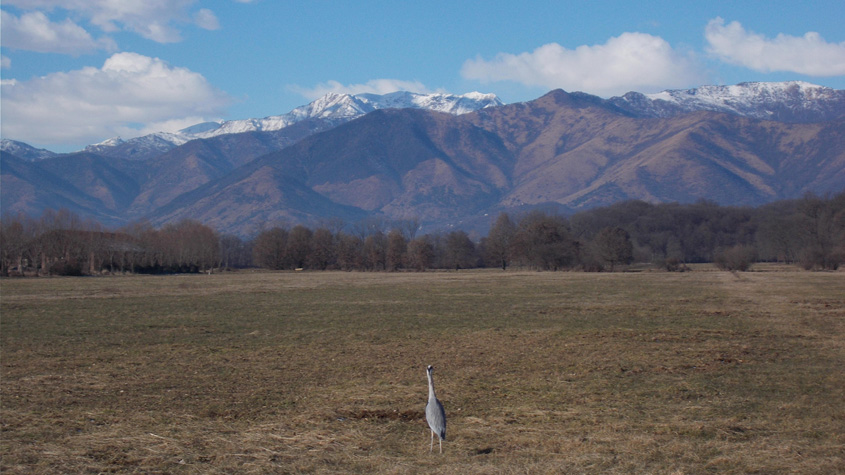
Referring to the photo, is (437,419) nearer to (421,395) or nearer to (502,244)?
(421,395)

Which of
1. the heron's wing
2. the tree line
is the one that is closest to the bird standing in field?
the heron's wing

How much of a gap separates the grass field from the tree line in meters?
63.6

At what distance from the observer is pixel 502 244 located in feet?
339

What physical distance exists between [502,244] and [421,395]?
91.6 metres

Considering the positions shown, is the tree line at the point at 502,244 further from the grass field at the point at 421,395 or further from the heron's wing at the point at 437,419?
the heron's wing at the point at 437,419

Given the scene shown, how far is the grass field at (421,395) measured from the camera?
896 cm

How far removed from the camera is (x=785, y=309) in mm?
29609

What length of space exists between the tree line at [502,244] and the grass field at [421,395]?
63.6 meters

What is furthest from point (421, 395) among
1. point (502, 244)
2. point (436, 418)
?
point (502, 244)

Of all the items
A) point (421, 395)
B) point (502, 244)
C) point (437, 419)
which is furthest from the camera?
point (502, 244)

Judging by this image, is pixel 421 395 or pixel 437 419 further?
pixel 421 395

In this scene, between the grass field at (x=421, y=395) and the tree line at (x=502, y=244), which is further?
the tree line at (x=502, y=244)

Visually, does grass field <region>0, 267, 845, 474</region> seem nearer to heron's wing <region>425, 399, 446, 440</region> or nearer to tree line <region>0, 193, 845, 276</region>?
heron's wing <region>425, 399, 446, 440</region>

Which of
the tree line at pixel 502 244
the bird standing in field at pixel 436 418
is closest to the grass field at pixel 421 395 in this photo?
the bird standing in field at pixel 436 418
